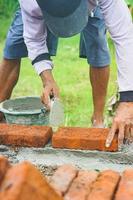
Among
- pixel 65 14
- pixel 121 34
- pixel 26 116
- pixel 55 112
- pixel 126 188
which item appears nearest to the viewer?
pixel 126 188

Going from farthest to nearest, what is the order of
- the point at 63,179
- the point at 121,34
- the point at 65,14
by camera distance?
1. the point at 121,34
2. the point at 65,14
3. the point at 63,179

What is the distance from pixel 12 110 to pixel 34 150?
133 cm

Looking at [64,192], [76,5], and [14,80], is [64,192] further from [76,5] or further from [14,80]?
[14,80]

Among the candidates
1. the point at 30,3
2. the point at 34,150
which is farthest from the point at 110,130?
the point at 30,3

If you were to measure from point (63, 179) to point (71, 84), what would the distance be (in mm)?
4441

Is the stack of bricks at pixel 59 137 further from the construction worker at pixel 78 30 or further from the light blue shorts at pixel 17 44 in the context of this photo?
the light blue shorts at pixel 17 44

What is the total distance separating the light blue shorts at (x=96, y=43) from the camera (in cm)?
434

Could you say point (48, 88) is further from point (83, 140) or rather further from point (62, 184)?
point (62, 184)

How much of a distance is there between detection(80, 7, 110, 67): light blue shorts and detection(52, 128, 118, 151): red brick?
1666 mm

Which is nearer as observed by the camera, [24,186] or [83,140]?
[24,186]

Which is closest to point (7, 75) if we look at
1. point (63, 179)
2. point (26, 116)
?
point (26, 116)

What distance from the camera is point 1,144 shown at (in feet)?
9.52

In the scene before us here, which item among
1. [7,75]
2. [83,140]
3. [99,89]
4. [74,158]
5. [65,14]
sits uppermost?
[65,14]

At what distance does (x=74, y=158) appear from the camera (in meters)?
2.80
